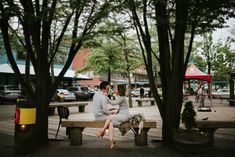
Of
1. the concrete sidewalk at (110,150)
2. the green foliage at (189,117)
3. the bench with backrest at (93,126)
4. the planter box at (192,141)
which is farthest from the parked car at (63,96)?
the planter box at (192,141)

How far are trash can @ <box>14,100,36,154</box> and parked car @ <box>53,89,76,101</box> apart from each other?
2605 cm

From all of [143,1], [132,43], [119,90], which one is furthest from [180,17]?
[132,43]

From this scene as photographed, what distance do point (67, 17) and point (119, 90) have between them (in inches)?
103

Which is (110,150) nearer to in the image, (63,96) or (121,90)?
(121,90)

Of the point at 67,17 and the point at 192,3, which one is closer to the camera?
the point at 192,3

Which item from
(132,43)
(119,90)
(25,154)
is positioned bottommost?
(25,154)

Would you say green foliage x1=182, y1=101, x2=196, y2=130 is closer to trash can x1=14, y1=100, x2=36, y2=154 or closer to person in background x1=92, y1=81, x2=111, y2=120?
person in background x1=92, y1=81, x2=111, y2=120

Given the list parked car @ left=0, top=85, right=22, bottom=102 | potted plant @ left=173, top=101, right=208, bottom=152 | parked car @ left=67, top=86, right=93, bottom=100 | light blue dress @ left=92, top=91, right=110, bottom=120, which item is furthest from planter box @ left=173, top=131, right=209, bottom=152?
parked car @ left=67, top=86, right=93, bottom=100

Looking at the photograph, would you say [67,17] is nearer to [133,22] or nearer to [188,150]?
[133,22]

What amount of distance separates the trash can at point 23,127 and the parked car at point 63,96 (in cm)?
2605

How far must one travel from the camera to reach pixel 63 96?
33969 millimetres

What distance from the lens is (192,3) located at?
25.6ft

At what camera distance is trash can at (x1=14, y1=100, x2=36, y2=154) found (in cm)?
730

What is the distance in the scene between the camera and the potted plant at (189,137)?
7.27 m
